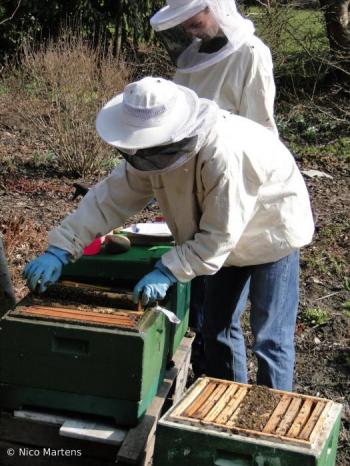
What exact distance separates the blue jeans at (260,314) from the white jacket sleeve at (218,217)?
1.05 ft

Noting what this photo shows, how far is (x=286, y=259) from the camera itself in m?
2.48

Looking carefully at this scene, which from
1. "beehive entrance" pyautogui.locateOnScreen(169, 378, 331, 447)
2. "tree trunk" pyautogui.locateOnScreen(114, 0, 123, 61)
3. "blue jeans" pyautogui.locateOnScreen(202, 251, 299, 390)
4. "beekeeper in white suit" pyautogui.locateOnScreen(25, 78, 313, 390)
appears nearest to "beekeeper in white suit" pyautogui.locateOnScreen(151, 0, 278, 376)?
"blue jeans" pyautogui.locateOnScreen(202, 251, 299, 390)

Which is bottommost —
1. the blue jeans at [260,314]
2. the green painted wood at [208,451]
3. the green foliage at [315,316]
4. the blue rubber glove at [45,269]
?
the green foliage at [315,316]

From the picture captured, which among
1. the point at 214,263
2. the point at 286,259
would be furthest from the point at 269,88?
the point at 214,263

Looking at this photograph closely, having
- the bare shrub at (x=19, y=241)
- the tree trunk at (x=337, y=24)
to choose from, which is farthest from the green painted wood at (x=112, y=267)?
the tree trunk at (x=337, y=24)

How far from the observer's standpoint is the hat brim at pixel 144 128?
198cm

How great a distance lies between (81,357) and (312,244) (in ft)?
9.49

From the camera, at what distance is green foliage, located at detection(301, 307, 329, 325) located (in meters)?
3.80

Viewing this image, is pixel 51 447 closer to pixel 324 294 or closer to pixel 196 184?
pixel 196 184

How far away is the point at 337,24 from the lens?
9102 mm

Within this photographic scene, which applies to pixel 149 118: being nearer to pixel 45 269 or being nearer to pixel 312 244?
pixel 45 269

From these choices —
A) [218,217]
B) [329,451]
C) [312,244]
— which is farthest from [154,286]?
[312,244]

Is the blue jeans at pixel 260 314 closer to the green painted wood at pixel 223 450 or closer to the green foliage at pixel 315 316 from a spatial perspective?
the green painted wood at pixel 223 450

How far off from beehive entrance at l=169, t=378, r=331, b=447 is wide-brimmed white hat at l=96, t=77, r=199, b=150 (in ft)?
2.48
